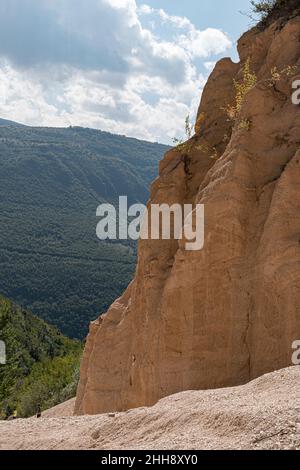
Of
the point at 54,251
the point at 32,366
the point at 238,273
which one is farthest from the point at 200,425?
the point at 54,251

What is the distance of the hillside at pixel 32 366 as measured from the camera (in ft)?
90.9

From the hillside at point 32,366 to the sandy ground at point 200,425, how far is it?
18.5 m

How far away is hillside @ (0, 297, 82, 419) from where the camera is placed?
27.7 meters

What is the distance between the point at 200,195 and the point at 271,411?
566cm

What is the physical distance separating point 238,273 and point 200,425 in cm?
381

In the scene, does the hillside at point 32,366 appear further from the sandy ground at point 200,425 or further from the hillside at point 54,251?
the hillside at point 54,251

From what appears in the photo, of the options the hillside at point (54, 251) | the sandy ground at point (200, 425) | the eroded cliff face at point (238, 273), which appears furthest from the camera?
the hillside at point (54, 251)

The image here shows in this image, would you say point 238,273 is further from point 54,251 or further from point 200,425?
point 54,251

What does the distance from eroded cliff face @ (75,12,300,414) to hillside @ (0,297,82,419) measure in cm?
1632

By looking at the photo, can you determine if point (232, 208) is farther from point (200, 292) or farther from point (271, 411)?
point (271, 411)

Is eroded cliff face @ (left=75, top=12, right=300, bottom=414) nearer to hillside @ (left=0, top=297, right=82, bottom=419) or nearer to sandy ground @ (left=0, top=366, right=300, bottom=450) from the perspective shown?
sandy ground @ (left=0, top=366, right=300, bottom=450)

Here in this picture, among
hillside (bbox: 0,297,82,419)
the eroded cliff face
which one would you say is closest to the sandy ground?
the eroded cliff face

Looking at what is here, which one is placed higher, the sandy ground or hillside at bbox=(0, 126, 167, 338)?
hillside at bbox=(0, 126, 167, 338)

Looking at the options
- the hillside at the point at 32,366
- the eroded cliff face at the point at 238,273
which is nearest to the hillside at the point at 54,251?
the hillside at the point at 32,366
